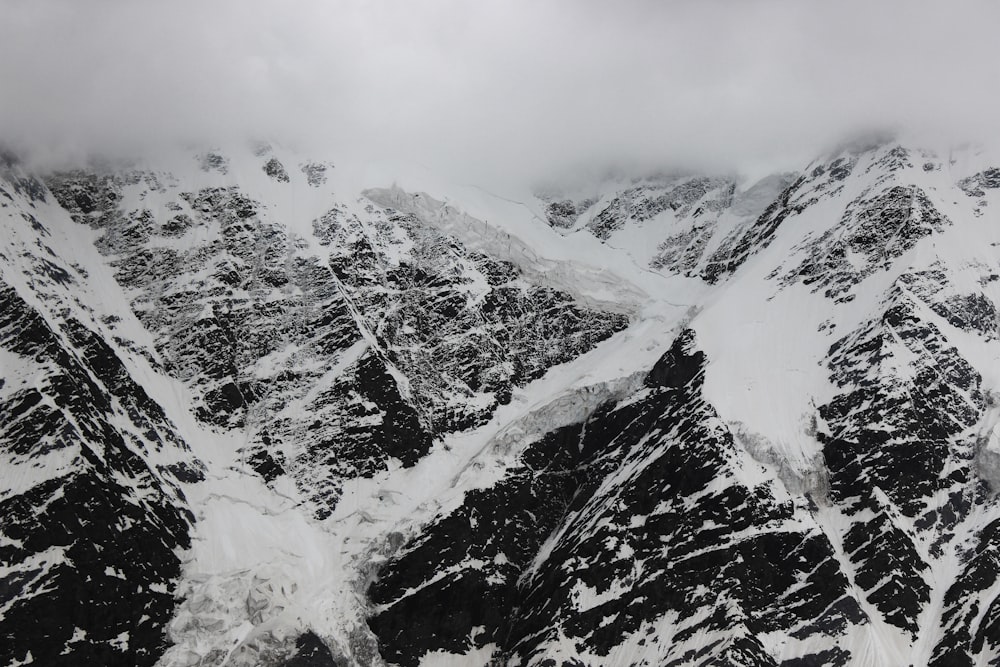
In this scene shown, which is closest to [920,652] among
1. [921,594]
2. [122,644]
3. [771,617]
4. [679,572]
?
[921,594]

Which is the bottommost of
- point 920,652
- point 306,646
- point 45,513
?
point 920,652

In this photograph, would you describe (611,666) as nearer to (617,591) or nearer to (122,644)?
(617,591)

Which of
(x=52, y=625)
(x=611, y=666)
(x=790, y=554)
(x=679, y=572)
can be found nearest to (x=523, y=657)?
(x=611, y=666)

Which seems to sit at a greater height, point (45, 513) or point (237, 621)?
point (45, 513)

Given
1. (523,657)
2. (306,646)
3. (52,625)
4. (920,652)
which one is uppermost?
(52,625)

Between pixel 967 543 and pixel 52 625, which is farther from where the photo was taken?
pixel 967 543

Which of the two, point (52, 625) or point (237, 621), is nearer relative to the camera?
point (52, 625)

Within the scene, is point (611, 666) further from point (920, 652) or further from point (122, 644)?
point (122, 644)

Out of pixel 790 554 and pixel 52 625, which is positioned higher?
pixel 52 625
